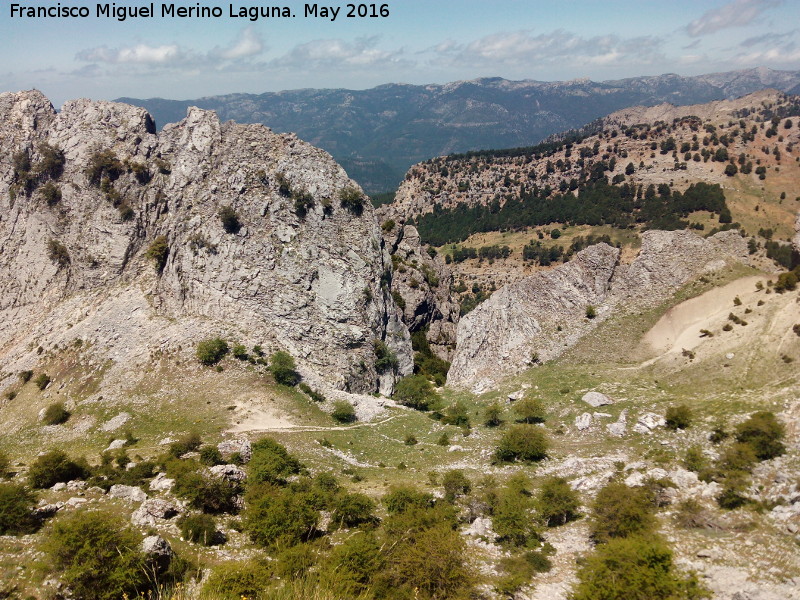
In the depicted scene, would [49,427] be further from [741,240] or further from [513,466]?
Answer: [741,240]

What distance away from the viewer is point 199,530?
1228 inches

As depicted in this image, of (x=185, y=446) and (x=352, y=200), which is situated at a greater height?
(x=352, y=200)

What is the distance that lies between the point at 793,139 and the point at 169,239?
225 metres

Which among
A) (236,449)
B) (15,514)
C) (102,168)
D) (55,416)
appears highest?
(102,168)

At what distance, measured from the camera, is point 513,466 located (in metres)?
42.6

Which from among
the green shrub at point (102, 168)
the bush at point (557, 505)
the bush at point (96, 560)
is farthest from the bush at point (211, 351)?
the bush at point (557, 505)

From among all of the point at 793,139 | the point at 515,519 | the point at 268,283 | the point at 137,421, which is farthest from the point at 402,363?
the point at 793,139

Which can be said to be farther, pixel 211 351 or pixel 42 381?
pixel 42 381

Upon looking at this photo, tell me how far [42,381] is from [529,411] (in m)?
63.4

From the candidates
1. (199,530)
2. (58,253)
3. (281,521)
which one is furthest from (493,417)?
(58,253)

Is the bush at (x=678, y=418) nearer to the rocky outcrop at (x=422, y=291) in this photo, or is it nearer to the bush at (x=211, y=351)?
the rocky outcrop at (x=422, y=291)

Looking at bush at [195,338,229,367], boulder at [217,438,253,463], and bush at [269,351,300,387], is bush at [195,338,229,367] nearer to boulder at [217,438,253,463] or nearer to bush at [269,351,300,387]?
bush at [269,351,300,387]

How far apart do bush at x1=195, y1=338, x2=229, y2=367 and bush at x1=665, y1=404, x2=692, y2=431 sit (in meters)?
53.0

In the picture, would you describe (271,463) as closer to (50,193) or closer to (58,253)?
(58,253)
